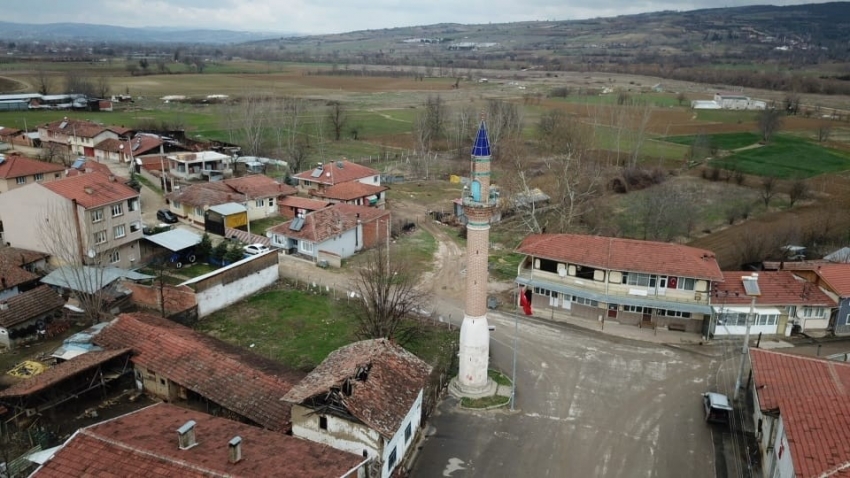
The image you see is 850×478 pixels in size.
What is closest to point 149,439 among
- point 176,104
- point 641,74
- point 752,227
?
point 752,227

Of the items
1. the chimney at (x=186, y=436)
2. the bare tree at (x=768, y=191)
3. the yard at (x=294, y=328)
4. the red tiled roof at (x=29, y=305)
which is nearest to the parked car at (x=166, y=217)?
the yard at (x=294, y=328)

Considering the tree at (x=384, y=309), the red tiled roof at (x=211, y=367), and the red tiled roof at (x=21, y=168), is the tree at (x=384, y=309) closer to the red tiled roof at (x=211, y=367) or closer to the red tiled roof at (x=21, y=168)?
the red tiled roof at (x=211, y=367)

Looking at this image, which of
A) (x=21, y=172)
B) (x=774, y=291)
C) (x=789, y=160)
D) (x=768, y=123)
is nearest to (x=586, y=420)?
(x=774, y=291)

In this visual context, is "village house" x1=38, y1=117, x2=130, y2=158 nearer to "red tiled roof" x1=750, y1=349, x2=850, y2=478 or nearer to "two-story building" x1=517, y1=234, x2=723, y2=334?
"two-story building" x1=517, y1=234, x2=723, y2=334

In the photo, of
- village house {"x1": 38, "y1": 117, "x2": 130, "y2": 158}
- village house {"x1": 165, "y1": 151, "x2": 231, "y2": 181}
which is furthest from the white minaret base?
village house {"x1": 38, "y1": 117, "x2": 130, "y2": 158}

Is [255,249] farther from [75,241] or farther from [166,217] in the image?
[166,217]

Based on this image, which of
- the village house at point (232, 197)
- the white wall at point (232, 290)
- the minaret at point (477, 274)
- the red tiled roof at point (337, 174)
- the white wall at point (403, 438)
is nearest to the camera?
the white wall at point (403, 438)

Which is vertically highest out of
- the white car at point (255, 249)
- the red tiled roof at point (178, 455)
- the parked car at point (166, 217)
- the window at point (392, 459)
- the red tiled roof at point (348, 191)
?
the red tiled roof at point (178, 455)
